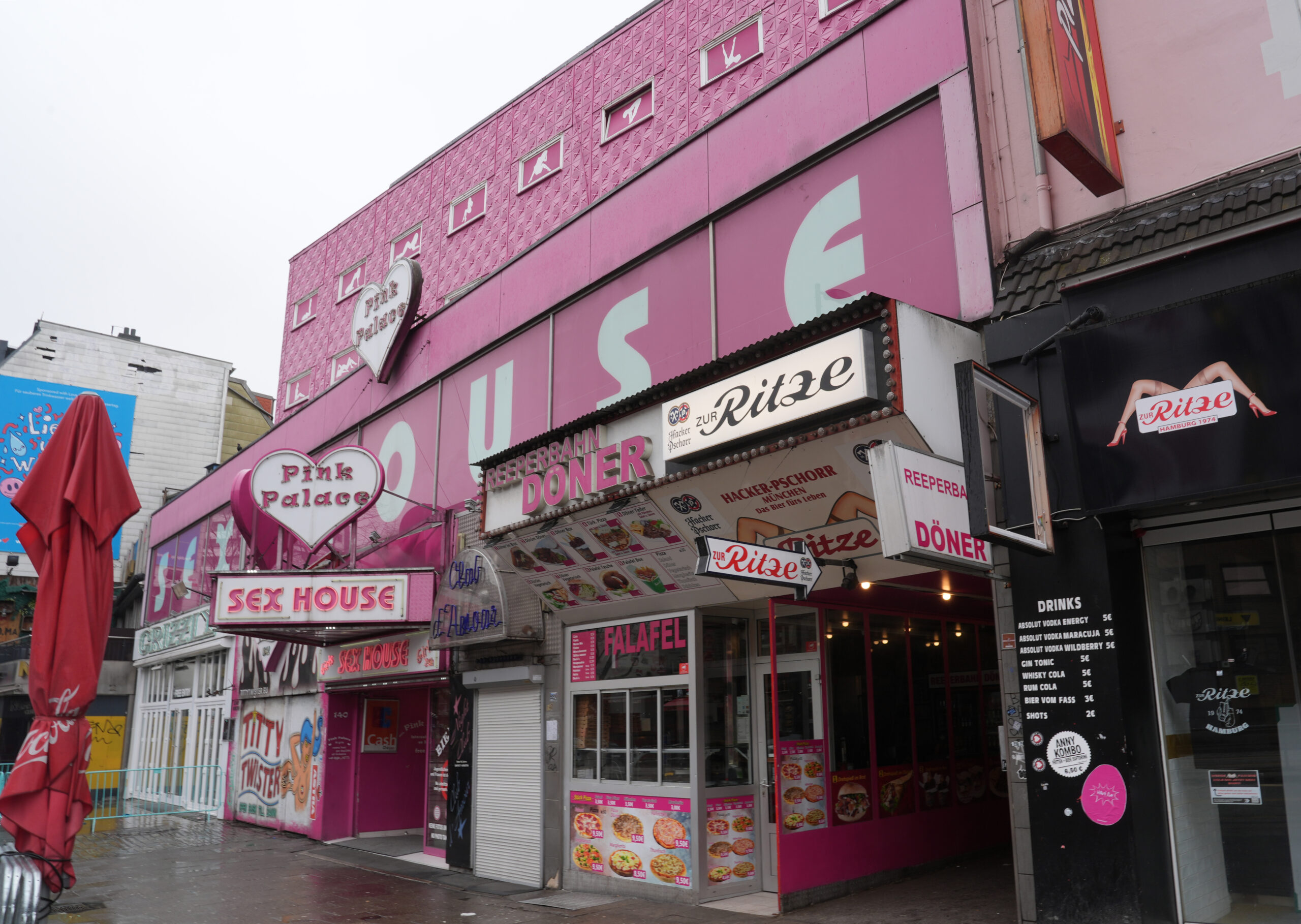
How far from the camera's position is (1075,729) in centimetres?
713

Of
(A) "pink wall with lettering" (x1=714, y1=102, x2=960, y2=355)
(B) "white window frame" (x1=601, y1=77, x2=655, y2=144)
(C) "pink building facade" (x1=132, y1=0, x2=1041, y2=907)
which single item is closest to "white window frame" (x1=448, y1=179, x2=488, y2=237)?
(C) "pink building facade" (x1=132, y1=0, x2=1041, y2=907)

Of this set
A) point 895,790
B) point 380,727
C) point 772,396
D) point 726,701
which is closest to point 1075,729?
point 772,396

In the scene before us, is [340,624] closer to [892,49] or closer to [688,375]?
[688,375]

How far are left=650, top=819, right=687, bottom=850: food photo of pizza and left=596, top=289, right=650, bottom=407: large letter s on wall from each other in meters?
5.08

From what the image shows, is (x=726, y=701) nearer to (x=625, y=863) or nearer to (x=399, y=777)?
(x=625, y=863)

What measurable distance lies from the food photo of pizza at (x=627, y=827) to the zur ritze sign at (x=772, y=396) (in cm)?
452

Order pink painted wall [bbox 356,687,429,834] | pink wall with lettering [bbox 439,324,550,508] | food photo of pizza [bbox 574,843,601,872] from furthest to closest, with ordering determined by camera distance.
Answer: pink painted wall [bbox 356,687,429,834], pink wall with lettering [bbox 439,324,550,508], food photo of pizza [bbox 574,843,601,872]

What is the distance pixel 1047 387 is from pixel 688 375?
3.28m

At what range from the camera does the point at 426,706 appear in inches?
715

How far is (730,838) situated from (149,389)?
3677 cm

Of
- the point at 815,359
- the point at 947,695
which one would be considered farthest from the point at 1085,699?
the point at 947,695

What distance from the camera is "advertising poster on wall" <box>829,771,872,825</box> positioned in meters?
10.2

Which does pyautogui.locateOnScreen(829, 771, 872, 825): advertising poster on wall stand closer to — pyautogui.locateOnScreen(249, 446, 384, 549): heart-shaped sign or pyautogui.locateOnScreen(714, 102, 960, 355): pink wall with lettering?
pyautogui.locateOnScreen(714, 102, 960, 355): pink wall with lettering

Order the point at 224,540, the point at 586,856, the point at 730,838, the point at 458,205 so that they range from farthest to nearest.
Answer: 1. the point at 224,540
2. the point at 458,205
3. the point at 586,856
4. the point at 730,838
